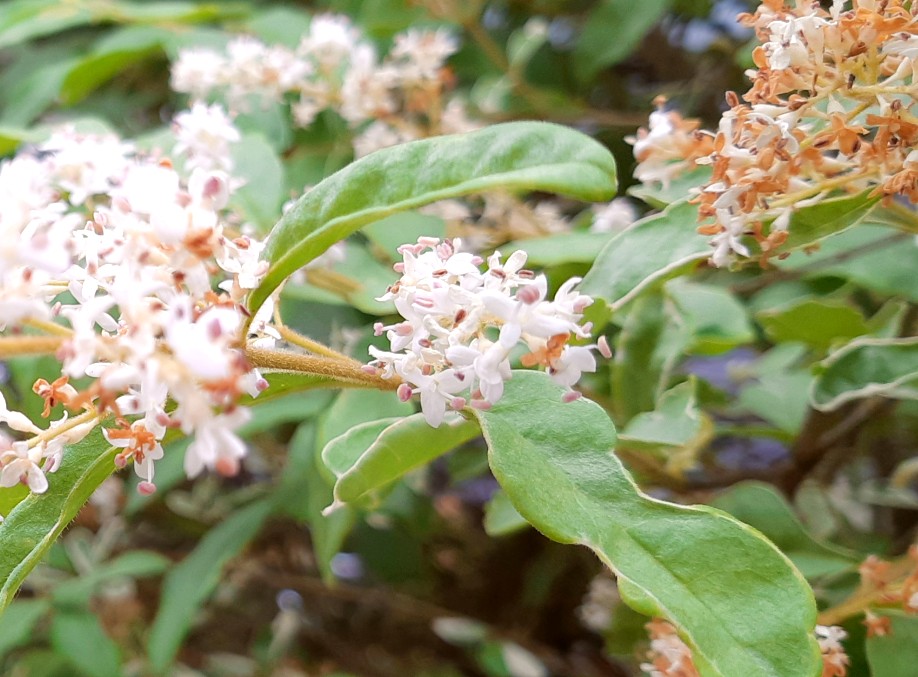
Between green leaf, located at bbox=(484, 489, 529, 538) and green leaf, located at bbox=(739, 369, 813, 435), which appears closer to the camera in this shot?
green leaf, located at bbox=(484, 489, 529, 538)

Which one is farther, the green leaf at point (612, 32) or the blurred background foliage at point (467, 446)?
the green leaf at point (612, 32)

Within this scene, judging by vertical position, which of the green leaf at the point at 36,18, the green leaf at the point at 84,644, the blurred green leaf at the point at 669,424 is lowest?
the green leaf at the point at 84,644

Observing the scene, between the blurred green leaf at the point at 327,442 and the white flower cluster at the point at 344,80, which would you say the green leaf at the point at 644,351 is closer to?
the blurred green leaf at the point at 327,442

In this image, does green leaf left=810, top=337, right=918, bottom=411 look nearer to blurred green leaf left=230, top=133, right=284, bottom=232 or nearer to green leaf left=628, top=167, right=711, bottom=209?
green leaf left=628, top=167, right=711, bottom=209

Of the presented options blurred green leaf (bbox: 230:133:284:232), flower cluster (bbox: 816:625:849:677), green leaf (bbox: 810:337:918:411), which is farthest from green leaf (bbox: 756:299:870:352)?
blurred green leaf (bbox: 230:133:284:232)

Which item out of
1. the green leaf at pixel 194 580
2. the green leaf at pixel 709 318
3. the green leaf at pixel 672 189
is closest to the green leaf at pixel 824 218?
the green leaf at pixel 672 189

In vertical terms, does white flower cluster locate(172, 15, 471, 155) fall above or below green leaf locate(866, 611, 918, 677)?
above

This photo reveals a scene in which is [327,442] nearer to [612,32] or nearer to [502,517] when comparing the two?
[502,517]

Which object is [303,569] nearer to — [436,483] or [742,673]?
[436,483]
